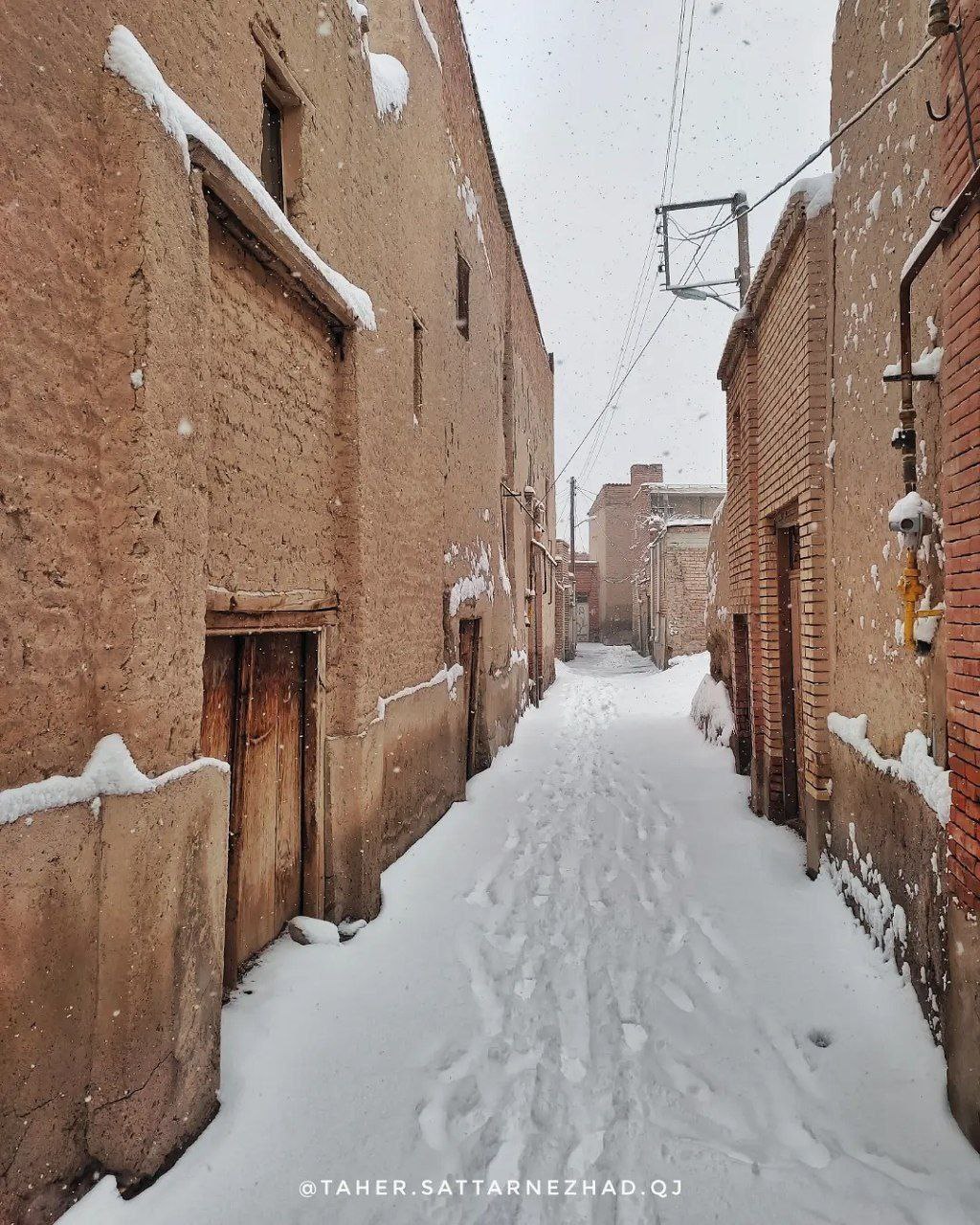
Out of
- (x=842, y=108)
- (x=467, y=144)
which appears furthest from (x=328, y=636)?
(x=467, y=144)

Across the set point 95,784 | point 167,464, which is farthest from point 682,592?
point 95,784

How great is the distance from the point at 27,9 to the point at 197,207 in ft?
2.32

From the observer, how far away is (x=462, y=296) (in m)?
8.16

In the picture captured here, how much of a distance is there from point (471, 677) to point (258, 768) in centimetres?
505

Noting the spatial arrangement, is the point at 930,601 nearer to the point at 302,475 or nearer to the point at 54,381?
the point at 302,475

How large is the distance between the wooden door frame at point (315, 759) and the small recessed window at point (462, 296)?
5.37 metres

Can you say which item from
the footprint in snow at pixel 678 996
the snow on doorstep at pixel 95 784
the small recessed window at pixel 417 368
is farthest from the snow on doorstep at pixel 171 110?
the footprint in snow at pixel 678 996

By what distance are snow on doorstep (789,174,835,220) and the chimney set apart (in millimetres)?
30402

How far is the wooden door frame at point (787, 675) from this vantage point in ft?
19.3

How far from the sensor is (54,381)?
6.81 feet

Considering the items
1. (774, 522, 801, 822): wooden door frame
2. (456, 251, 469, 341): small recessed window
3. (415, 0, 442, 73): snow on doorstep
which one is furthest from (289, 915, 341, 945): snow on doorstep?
(415, 0, 442, 73): snow on doorstep

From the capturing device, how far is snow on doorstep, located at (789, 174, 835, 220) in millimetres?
4672

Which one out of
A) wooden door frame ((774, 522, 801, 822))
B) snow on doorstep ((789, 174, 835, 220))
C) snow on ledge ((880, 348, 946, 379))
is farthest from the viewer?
wooden door frame ((774, 522, 801, 822))

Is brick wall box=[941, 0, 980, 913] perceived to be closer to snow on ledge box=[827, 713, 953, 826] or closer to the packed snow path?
snow on ledge box=[827, 713, 953, 826]
